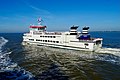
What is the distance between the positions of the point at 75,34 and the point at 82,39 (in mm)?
3381

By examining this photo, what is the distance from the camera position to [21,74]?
88.8ft

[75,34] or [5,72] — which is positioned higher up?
[75,34]

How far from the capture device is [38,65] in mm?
33188

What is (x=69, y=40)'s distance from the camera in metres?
53.8

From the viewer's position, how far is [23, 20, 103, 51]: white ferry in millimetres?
48947

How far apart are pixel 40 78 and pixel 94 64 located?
45.0 ft

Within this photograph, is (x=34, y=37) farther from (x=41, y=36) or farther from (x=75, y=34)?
(x=75, y=34)

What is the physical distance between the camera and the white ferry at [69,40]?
4895 cm

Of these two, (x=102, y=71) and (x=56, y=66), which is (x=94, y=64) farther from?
(x=56, y=66)

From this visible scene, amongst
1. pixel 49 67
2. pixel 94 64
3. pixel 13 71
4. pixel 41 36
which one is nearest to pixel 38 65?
pixel 49 67

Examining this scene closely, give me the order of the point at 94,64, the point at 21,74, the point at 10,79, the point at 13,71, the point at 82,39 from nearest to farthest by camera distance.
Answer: the point at 10,79
the point at 21,74
the point at 13,71
the point at 94,64
the point at 82,39

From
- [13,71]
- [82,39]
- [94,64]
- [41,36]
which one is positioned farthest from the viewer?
[41,36]

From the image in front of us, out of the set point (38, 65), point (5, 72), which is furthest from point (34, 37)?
point (5, 72)

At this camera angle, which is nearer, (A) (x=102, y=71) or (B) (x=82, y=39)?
(A) (x=102, y=71)
